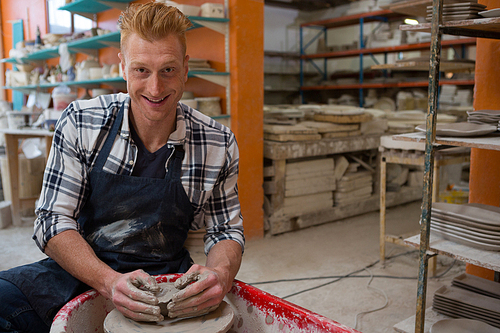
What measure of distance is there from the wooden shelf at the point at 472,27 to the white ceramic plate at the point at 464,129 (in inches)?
17.1

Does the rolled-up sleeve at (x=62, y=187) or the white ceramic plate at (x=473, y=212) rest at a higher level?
the rolled-up sleeve at (x=62, y=187)

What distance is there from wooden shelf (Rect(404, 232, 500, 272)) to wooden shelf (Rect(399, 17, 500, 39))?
0.98 meters

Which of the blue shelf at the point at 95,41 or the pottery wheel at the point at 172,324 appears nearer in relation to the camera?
the pottery wheel at the point at 172,324

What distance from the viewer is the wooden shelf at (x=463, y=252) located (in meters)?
1.79

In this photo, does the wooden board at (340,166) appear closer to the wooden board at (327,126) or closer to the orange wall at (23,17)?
the wooden board at (327,126)

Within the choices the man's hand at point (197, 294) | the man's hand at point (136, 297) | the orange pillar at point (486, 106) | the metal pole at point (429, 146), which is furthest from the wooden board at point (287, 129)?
the man's hand at point (136, 297)

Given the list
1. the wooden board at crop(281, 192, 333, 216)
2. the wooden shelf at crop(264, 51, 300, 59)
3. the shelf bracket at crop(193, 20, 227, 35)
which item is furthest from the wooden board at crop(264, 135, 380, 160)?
the wooden shelf at crop(264, 51, 300, 59)

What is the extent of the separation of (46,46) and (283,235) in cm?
437

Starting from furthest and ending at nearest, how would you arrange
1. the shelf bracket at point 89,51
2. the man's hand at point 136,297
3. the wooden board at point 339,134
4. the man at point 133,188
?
1. the shelf bracket at point 89,51
2. the wooden board at point 339,134
3. the man at point 133,188
4. the man's hand at point 136,297

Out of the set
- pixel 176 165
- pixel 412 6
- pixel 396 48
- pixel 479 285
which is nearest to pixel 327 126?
pixel 412 6

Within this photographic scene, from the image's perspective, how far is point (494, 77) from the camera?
256 cm

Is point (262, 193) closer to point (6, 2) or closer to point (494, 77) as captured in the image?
point (494, 77)

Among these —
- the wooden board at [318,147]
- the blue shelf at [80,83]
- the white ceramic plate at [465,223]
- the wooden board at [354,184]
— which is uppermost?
the blue shelf at [80,83]

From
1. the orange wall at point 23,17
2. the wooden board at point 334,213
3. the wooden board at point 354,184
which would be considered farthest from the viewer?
the orange wall at point 23,17
